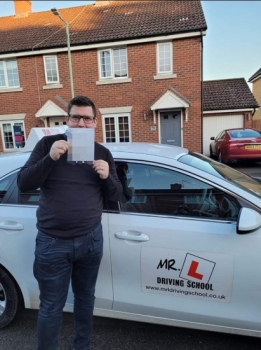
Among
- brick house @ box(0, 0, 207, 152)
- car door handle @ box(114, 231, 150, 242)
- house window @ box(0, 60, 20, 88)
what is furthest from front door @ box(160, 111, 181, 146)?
car door handle @ box(114, 231, 150, 242)

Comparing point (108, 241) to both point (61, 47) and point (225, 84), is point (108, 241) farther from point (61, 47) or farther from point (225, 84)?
point (225, 84)

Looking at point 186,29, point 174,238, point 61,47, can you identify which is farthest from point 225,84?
point 174,238

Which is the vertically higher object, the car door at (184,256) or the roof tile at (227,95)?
the roof tile at (227,95)

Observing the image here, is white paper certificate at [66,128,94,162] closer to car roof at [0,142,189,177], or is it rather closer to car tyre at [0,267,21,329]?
car roof at [0,142,189,177]

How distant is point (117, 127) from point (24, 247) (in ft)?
34.3

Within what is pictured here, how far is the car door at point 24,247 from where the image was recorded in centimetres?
207

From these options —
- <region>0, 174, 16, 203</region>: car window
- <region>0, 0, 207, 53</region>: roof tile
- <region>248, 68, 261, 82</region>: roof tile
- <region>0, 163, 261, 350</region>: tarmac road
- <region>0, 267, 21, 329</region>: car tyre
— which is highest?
<region>0, 0, 207, 53</region>: roof tile

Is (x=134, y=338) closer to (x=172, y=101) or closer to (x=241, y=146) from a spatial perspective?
Answer: (x=241, y=146)

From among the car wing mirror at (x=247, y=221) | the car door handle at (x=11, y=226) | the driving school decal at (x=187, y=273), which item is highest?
the car wing mirror at (x=247, y=221)

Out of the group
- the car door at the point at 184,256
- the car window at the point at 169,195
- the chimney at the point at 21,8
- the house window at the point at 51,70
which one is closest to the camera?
the car door at the point at 184,256

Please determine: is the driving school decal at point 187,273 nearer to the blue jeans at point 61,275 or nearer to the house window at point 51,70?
the blue jeans at point 61,275

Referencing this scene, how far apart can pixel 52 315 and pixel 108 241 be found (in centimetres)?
59

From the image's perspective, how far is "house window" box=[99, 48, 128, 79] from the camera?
465 inches

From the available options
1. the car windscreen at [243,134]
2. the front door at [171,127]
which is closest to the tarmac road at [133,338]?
the car windscreen at [243,134]
